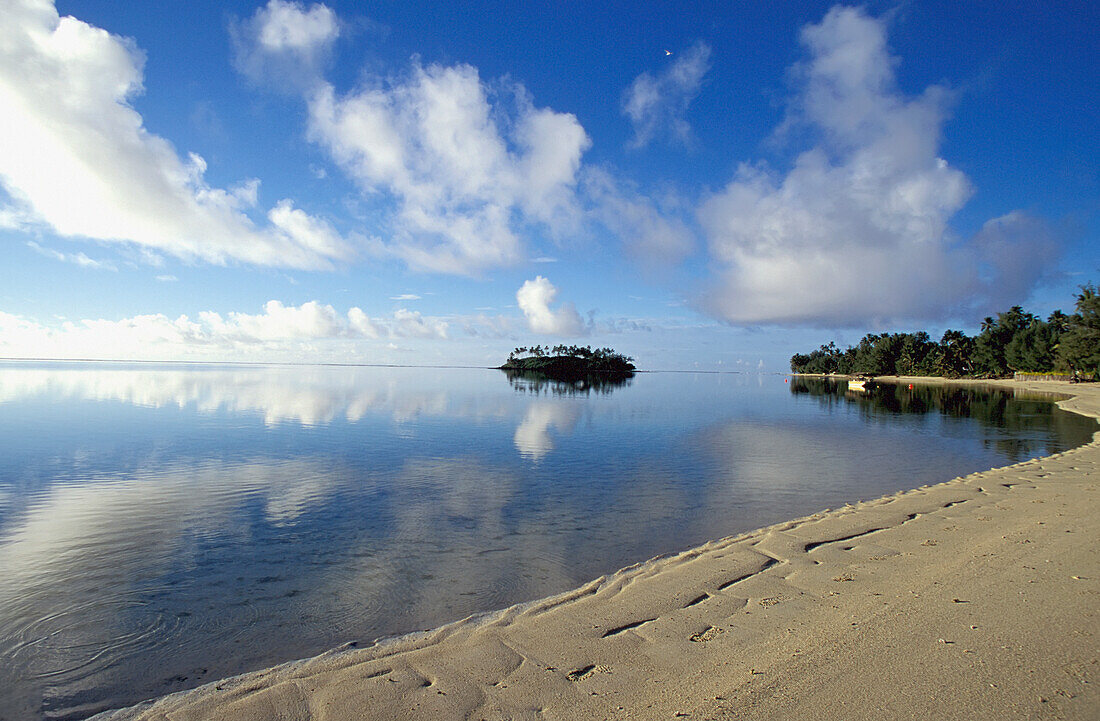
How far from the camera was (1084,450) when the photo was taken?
2616 cm

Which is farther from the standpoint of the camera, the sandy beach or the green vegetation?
the green vegetation

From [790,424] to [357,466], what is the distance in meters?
35.7

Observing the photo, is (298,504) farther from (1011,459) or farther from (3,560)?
(1011,459)

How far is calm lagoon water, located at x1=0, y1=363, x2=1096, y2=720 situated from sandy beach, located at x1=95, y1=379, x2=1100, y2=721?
1568 mm

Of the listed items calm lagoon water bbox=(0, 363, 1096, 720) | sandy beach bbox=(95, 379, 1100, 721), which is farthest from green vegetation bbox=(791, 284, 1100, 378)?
sandy beach bbox=(95, 379, 1100, 721)

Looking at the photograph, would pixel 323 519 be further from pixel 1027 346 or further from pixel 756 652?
pixel 1027 346

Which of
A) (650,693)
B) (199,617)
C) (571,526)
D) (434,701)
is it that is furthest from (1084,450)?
(199,617)

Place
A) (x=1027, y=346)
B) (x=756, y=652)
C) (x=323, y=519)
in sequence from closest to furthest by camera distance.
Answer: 1. (x=756, y=652)
2. (x=323, y=519)
3. (x=1027, y=346)

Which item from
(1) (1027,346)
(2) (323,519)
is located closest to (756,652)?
(2) (323,519)

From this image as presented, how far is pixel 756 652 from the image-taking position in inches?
265

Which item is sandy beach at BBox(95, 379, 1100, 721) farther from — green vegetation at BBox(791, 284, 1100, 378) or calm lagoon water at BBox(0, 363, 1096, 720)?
green vegetation at BBox(791, 284, 1100, 378)

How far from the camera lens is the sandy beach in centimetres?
565

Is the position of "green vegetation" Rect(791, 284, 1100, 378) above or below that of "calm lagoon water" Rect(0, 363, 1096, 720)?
above

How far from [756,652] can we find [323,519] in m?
12.4
